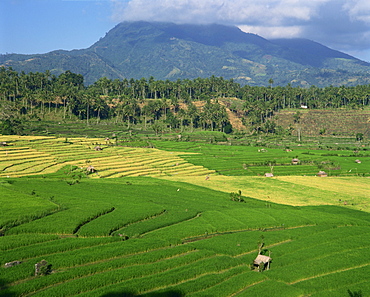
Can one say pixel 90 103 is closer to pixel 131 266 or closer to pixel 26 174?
pixel 26 174

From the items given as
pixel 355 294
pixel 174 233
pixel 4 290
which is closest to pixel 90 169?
pixel 174 233

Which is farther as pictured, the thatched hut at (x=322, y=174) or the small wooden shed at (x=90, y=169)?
the thatched hut at (x=322, y=174)

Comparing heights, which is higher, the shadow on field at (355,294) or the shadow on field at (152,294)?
the shadow on field at (152,294)

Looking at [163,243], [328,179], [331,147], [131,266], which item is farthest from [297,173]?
[131,266]

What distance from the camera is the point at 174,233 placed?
38.0 meters

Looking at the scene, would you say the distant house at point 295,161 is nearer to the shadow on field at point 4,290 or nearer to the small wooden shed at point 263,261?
the small wooden shed at point 263,261

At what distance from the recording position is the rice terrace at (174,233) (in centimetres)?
2709

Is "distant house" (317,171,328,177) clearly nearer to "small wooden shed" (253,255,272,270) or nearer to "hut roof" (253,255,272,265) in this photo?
"hut roof" (253,255,272,265)

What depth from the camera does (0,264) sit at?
2792 cm

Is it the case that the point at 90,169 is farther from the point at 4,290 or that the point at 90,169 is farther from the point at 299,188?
the point at 4,290

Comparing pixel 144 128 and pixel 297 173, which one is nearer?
pixel 297 173

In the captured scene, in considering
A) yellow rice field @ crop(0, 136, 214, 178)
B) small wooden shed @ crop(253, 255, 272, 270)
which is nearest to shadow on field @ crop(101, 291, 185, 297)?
small wooden shed @ crop(253, 255, 272, 270)

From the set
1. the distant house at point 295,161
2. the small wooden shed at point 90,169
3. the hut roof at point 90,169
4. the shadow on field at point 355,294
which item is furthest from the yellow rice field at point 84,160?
the shadow on field at point 355,294

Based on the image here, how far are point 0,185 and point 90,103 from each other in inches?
4569
